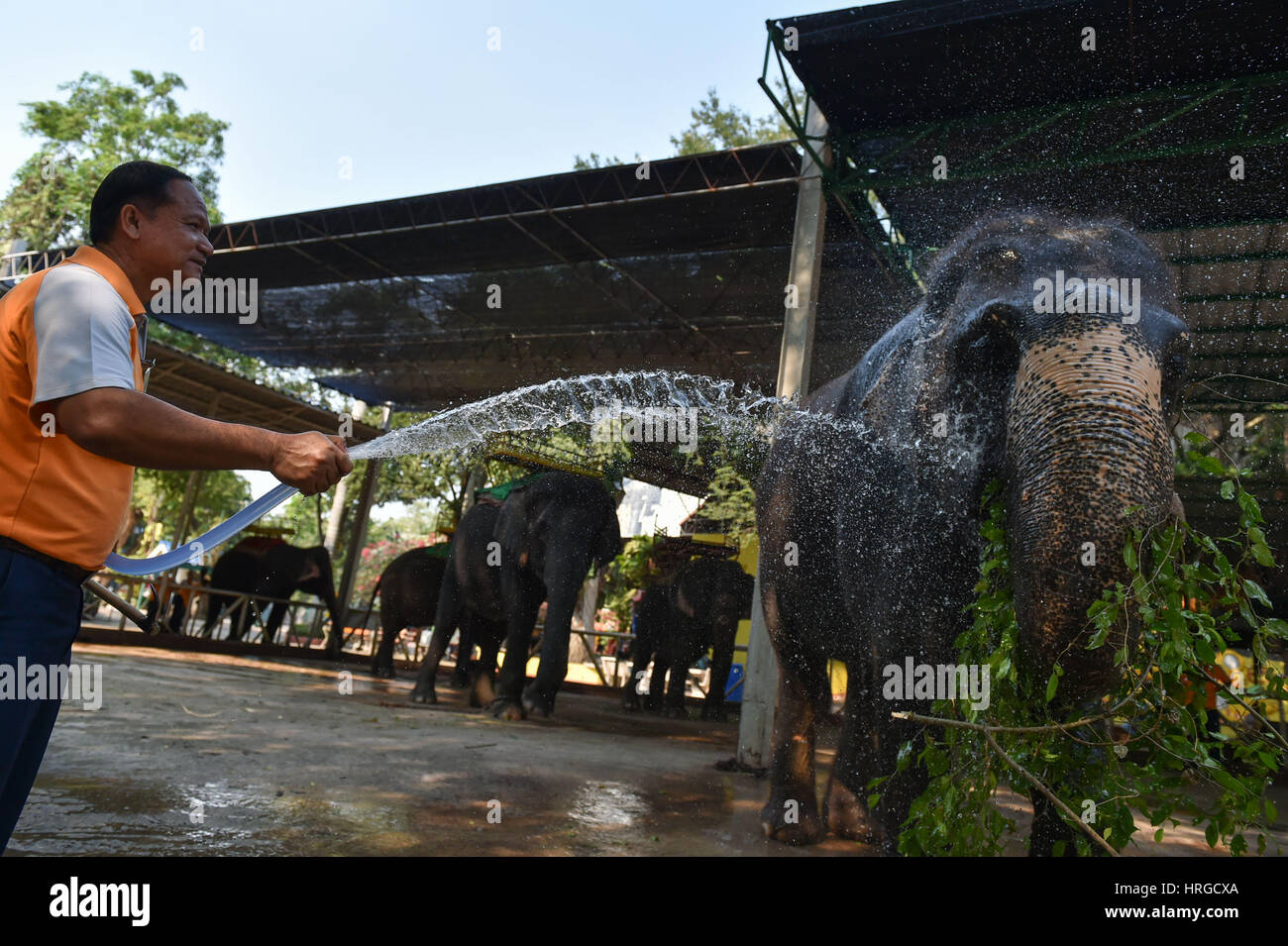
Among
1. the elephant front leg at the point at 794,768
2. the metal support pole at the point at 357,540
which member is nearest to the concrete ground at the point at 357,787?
the elephant front leg at the point at 794,768

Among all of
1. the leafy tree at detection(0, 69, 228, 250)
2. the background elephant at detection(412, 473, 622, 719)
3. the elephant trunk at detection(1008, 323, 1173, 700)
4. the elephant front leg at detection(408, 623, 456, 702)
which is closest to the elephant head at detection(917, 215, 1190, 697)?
the elephant trunk at detection(1008, 323, 1173, 700)

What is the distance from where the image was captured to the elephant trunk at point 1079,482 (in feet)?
7.81

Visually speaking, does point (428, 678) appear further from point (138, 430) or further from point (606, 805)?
point (138, 430)

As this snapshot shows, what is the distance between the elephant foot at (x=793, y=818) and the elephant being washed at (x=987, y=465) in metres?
0.01

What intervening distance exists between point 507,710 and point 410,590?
5.70 metres

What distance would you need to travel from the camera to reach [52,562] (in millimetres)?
1705

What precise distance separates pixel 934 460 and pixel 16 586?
2.66m

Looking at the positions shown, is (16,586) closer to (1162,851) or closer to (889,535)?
(889,535)

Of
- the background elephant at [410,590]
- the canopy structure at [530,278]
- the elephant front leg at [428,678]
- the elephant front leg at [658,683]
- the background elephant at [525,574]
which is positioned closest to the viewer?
the background elephant at [525,574]

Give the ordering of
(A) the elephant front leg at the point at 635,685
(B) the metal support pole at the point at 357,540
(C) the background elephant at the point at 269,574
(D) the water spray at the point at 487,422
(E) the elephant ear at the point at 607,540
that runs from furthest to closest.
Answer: (B) the metal support pole at the point at 357,540 < (C) the background elephant at the point at 269,574 < (A) the elephant front leg at the point at 635,685 < (E) the elephant ear at the point at 607,540 < (D) the water spray at the point at 487,422

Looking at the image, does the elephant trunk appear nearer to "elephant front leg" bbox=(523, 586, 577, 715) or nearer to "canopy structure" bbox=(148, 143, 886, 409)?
"elephant front leg" bbox=(523, 586, 577, 715)

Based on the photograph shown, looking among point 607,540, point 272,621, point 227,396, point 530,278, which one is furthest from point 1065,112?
point 272,621

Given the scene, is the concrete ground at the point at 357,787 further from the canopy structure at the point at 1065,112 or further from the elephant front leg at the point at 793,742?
the canopy structure at the point at 1065,112
